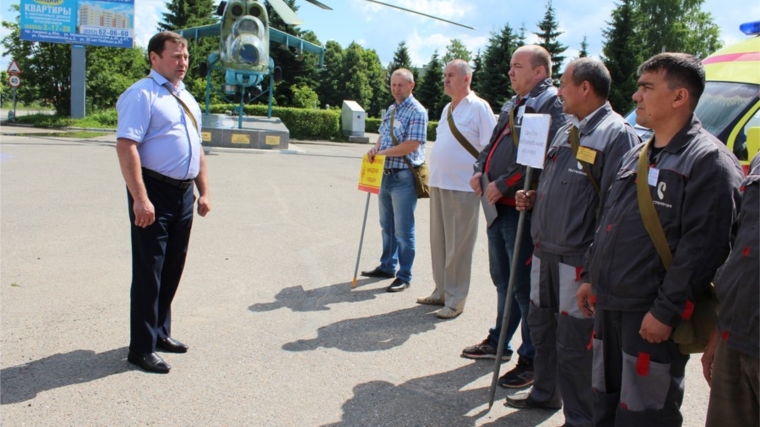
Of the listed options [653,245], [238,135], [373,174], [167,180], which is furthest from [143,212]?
[238,135]

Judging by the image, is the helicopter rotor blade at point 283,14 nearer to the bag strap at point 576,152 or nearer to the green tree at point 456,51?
the bag strap at point 576,152

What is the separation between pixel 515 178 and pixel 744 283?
6.51 feet

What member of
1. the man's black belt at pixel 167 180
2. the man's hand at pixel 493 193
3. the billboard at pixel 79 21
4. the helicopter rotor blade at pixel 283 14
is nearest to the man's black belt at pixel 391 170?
the man's hand at pixel 493 193

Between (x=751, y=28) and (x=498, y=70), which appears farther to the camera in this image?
(x=498, y=70)

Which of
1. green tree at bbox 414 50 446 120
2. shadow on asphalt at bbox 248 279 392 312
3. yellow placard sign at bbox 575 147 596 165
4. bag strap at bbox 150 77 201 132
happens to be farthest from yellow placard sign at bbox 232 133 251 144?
green tree at bbox 414 50 446 120

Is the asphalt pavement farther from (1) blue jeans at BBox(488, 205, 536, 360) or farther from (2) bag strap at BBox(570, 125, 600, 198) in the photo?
(2) bag strap at BBox(570, 125, 600, 198)

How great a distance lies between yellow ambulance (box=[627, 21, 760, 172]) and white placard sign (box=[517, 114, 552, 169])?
3.30 metres

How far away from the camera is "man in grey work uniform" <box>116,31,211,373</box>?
3873mm

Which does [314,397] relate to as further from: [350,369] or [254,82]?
[254,82]

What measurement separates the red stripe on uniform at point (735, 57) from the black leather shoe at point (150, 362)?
7061 mm

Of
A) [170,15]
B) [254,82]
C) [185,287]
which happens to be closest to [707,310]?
[185,287]

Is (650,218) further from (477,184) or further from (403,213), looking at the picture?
(403,213)

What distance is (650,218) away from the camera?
100 inches

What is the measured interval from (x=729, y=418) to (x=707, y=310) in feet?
1.40
